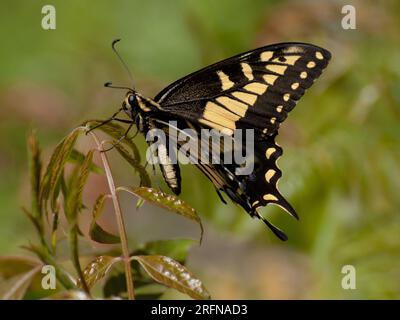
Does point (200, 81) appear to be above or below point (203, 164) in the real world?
above

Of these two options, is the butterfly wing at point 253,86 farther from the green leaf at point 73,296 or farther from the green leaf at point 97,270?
the green leaf at point 73,296

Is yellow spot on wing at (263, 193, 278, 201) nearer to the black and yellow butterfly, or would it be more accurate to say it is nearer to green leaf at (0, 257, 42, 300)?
the black and yellow butterfly

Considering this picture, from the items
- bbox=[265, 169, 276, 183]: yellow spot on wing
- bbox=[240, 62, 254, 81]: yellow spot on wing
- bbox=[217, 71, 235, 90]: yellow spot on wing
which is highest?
Result: bbox=[240, 62, 254, 81]: yellow spot on wing

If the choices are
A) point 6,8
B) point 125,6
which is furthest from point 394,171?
point 6,8

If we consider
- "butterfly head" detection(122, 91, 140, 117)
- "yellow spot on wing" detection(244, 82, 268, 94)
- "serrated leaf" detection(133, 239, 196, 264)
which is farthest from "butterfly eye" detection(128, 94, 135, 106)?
"serrated leaf" detection(133, 239, 196, 264)

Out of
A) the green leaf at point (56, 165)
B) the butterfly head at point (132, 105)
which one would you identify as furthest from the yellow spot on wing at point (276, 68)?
the green leaf at point (56, 165)

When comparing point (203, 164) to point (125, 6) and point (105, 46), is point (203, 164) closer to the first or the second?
point (105, 46)

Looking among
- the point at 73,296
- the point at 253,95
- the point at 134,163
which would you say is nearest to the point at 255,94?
the point at 253,95
